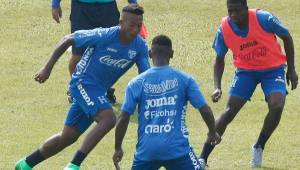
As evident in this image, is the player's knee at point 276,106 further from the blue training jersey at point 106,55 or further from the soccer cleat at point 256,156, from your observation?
the blue training jersey at point 106,55

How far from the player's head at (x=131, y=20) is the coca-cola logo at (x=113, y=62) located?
31cm

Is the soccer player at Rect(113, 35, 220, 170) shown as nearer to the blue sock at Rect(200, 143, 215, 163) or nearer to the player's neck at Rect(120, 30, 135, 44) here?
the player's neck at Rect(120, 30, 135, 44)

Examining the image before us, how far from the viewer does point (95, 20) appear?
1492 cm

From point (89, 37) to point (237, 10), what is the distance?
5.74 ft

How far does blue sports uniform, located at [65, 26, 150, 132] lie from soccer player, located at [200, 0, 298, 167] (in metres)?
1.30

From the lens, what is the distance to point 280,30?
11727 millimetres

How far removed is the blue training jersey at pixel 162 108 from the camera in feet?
30.6

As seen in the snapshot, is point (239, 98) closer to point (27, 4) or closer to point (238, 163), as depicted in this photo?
point (238, 163)

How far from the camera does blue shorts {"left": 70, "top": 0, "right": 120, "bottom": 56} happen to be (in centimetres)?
1490

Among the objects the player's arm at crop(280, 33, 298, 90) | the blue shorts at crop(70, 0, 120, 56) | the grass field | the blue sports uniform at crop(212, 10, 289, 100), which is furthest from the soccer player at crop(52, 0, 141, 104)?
the player's arm at crop(280, 33, 298, 90)

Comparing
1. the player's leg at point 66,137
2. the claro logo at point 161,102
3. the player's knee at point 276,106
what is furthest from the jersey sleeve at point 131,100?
the player's knee at point 276,106

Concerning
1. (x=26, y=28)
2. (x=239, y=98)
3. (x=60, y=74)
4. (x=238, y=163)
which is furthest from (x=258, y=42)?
(x=26, y=28)

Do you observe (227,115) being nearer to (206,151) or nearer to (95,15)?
(206,151)

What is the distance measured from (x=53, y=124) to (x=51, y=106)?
0.99 meters
